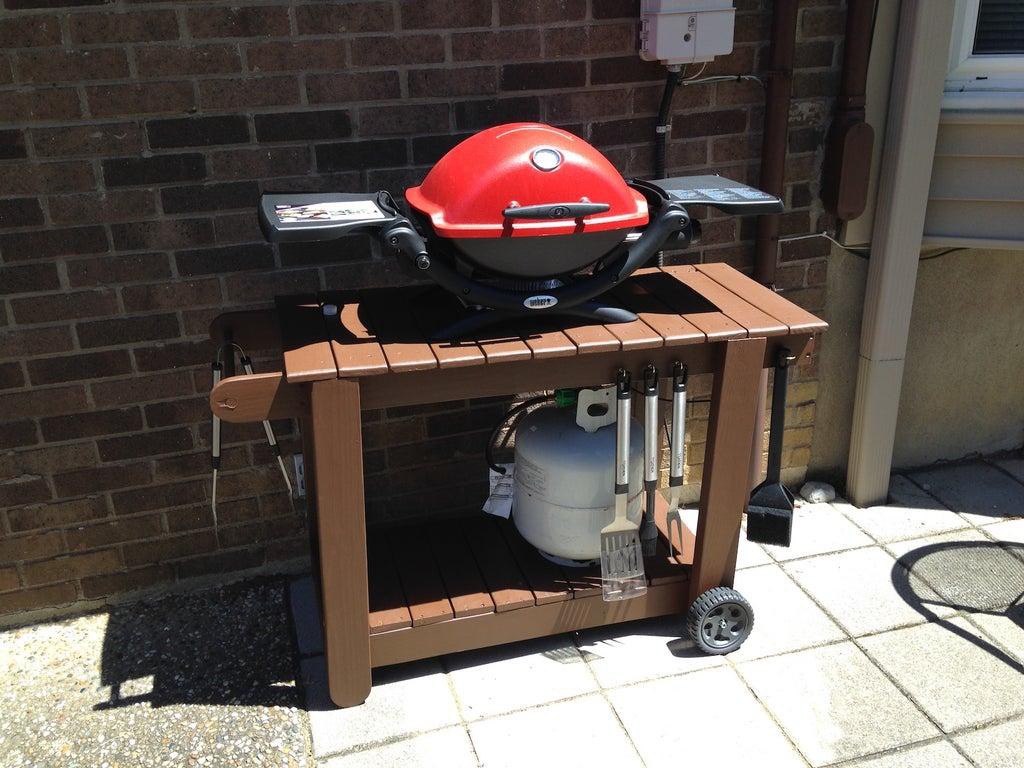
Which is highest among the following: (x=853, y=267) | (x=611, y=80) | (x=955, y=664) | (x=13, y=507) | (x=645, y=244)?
(x=611, y=80)

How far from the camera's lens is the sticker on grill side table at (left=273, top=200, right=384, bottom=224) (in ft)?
7.25

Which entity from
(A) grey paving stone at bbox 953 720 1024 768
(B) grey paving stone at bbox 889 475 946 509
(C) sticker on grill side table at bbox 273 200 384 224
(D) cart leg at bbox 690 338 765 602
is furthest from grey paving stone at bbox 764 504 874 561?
(C) sticker on grill side table at bbox 273 200 384 224

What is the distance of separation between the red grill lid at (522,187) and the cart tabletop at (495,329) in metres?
0.26

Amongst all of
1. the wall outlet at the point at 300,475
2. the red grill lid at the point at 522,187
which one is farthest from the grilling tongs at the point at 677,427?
the wall outlet at the point at 300,475

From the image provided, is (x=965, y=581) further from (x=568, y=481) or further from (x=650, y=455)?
(x=568, y=481)

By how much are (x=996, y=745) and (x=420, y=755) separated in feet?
4.78

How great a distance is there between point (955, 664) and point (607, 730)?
1.04 meters

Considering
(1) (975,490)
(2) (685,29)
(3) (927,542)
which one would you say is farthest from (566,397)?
(1) (975,490)

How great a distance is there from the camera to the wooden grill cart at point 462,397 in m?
2.24

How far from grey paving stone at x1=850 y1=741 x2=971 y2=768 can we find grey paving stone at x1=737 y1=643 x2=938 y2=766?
0.03m

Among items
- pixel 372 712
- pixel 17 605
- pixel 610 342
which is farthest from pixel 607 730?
pixel 17 605

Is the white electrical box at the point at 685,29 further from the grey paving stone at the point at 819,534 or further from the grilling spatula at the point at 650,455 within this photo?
the grey paving stone at the point at 819,534

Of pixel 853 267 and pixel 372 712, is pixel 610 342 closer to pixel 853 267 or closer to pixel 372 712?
pixel 372 712

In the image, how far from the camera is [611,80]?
9.37ft
